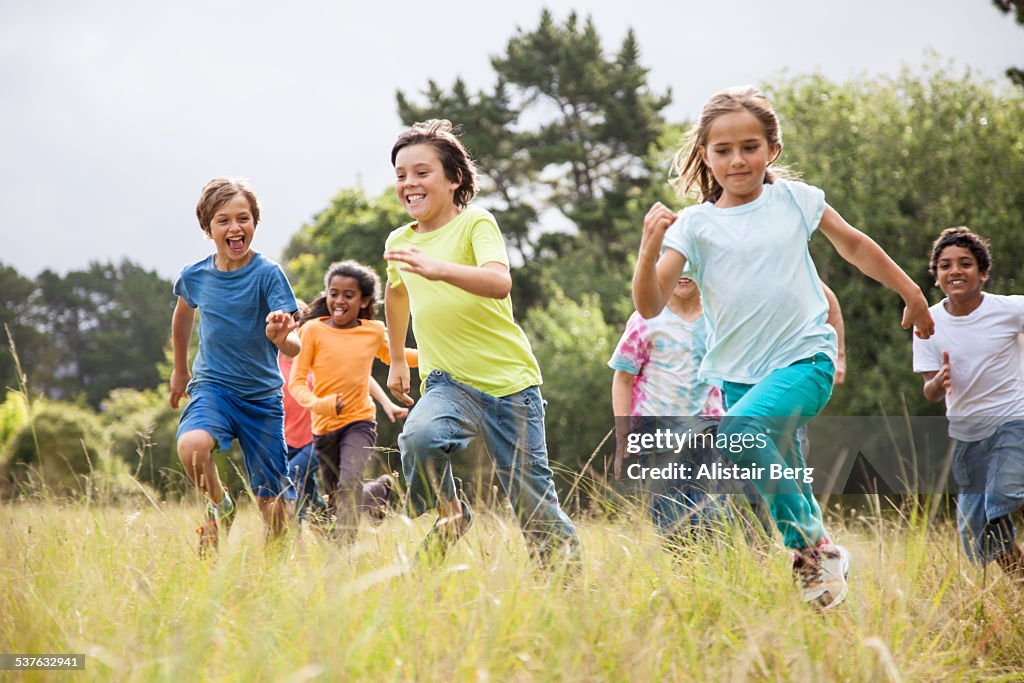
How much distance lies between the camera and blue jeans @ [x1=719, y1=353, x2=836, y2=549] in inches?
147

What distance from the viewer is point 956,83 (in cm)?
1947

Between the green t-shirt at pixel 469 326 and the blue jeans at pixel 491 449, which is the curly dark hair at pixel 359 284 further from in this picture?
the blue jeans at pixel 491 449

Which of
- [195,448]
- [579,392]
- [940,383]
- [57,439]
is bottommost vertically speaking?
[579,392]

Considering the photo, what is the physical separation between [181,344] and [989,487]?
169 inches

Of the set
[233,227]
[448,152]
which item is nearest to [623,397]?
[448,152]

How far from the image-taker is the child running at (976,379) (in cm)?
535

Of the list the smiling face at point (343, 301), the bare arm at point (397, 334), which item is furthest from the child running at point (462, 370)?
the smiling face at point (343, 301)

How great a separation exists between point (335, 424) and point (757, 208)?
321 cm

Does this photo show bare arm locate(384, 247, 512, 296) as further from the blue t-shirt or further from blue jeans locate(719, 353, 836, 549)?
the blue t-shirt

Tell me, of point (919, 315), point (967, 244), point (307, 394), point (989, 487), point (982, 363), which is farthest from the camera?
point (307, 394)

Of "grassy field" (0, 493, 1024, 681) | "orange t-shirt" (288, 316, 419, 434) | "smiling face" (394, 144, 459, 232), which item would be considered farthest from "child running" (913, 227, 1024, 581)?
"orange t-shirt" (288, 316, 419, 434)

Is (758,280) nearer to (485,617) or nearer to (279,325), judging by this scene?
(485,617)

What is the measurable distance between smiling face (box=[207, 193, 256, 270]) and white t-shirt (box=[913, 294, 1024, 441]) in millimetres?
3507

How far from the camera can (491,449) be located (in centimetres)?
444
